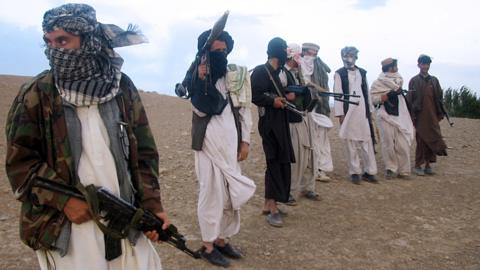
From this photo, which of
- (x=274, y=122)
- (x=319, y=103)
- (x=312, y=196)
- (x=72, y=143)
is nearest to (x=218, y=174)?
(x=274, y=122)

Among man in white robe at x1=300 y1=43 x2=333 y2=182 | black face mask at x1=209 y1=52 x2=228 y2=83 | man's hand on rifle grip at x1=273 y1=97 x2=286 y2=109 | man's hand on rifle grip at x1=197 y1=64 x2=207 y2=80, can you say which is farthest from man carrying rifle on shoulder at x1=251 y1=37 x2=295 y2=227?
man in white robe at x1=300 y1=43 x2=333 y2=182

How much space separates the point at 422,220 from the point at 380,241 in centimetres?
99

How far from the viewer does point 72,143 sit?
7.22 ft

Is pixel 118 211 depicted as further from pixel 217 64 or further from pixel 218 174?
pixel 217 64

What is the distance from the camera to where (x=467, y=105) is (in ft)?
55.7

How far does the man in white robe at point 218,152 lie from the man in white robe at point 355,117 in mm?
3329

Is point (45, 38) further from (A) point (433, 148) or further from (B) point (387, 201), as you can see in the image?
(A) point (433, 148)

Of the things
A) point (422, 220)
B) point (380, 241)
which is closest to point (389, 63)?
point (422, 220)

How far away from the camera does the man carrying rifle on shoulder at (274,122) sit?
16.4 ft

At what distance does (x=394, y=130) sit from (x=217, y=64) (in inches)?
181

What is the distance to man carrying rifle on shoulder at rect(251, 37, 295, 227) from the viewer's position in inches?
197

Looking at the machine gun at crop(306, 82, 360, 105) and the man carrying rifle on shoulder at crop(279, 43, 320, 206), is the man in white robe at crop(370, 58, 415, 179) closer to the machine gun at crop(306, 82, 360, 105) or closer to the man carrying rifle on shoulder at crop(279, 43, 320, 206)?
the machine gun at crop(306, 82, 360, 105)

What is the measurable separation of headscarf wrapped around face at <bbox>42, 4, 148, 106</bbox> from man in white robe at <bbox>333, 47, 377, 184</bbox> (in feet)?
17.0

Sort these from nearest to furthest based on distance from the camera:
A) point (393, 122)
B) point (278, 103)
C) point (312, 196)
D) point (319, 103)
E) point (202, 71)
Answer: point (202, 71) < point (278, 103) < point (312, 196) < point (319, 103) < point (393, 122)
